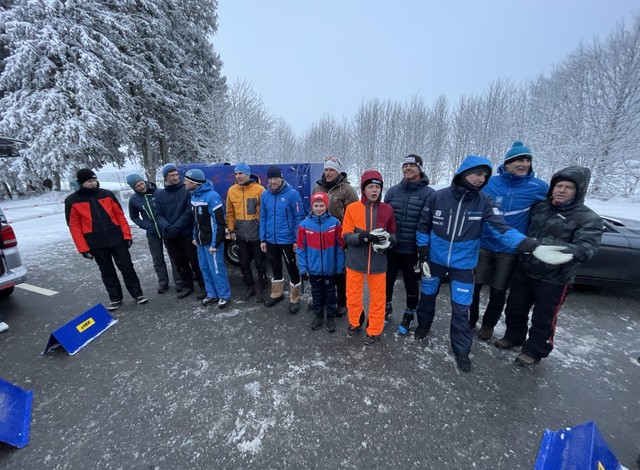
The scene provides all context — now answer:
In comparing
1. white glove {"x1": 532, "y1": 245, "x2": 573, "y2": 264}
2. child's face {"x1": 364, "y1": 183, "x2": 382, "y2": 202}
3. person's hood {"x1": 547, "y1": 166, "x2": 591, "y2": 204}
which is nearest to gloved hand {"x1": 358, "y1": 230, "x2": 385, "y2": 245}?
child's face {"x1": 364, "y1": 183, "x2": 382, "y2": 202}

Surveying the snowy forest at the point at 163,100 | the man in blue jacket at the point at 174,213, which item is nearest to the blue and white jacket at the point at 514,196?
the man in blue jacket at the point at 174,213

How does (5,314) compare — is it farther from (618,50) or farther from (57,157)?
(618,50)

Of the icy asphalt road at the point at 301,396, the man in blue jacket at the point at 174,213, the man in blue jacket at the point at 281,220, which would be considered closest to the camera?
the icy asphalt road at the point at 301,396

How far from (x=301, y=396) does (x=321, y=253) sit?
1550mm

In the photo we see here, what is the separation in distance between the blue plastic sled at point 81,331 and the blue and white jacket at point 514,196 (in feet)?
16.4

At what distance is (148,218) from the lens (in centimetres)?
448

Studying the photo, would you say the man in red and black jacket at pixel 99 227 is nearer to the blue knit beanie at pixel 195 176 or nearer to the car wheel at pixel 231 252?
the blue knit beanie at pixel 195 176

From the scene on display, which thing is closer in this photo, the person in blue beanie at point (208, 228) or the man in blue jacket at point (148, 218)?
the person in blue beanie at point (208, 228)

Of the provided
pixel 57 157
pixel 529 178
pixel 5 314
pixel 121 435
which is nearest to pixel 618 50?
pixel 529 178

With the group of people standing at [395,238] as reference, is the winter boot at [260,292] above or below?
below

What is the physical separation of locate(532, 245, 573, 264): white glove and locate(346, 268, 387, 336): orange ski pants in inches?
56.3

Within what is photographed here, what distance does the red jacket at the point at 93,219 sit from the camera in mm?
3586

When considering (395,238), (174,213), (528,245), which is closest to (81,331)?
(174,213)

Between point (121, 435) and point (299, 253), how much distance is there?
2.34 m
